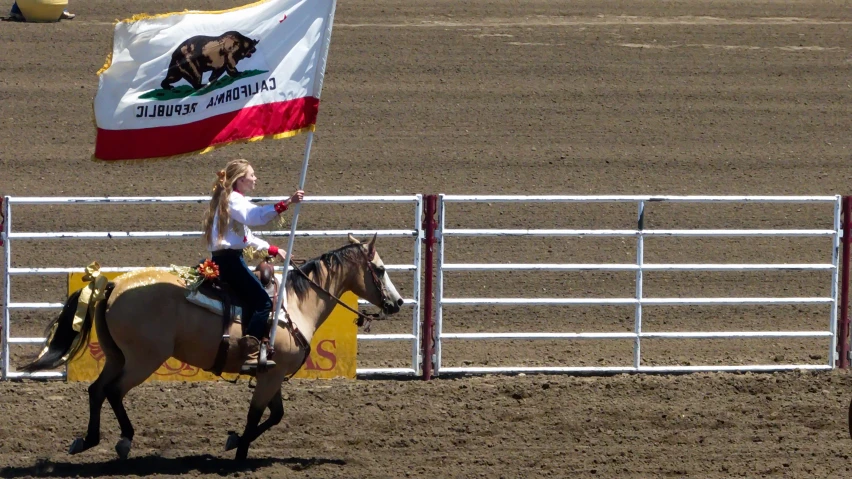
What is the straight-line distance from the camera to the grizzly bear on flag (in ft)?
21.7

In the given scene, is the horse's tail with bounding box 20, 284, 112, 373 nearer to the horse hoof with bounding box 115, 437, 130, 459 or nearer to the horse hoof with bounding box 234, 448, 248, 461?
the horse hoof with bounding box 115, 437, 130, 459

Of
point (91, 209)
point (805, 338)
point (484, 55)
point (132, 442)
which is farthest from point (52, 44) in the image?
point (805, 338)

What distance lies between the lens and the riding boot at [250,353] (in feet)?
23.1

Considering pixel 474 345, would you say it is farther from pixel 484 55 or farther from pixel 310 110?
pixel 484 55

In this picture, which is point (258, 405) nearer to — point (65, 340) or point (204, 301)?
point (204, 301)

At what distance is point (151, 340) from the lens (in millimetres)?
6898

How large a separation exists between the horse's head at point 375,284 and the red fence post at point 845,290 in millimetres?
4461

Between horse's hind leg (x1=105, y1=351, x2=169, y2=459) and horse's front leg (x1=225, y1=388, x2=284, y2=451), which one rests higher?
horse's hind leg (x1=105, y1=351, x2=169, y2=459)

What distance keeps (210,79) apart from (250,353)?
1753 mm

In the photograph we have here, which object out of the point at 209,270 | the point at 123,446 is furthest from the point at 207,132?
the point at 123,446

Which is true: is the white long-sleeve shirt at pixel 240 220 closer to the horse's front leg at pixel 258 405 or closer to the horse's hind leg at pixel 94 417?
the horse's front leg at pixel 258 405

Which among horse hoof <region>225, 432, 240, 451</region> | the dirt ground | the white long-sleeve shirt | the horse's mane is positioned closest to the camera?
the white long-sleeve shirt

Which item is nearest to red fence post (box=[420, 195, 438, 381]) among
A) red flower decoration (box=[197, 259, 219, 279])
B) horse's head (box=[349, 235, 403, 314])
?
horse's head (box=[349, 235, 403, 314])

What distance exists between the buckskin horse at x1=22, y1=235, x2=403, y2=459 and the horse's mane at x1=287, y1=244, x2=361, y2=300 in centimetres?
2
